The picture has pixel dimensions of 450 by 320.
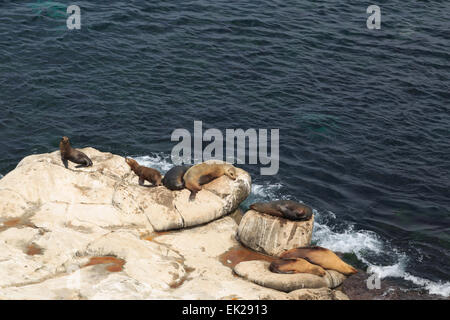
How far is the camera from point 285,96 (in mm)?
29906

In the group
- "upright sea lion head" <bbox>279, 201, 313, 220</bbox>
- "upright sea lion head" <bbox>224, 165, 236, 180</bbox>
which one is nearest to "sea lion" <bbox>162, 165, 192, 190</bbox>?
"upright sea lion head" <bbox>224, 165, 236, 180</bbox>

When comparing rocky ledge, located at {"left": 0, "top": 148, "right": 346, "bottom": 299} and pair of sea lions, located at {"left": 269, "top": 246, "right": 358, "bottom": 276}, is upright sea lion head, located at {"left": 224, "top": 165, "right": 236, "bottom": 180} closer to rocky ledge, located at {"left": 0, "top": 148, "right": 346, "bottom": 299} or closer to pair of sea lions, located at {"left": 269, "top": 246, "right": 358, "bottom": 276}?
rocky ledge, located at {"left": 0, "top": 148, "right": 346, "bottom": 299}

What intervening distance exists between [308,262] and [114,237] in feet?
17.3

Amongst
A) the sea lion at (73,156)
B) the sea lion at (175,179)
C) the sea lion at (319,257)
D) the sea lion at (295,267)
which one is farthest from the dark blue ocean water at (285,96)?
the sea lion at (73,156)

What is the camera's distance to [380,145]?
87.6ft

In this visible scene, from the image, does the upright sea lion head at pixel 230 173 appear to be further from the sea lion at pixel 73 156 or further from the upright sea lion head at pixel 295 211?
the sea lion at pixel 73 156

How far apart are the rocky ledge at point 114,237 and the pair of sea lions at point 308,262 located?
3.45 ft

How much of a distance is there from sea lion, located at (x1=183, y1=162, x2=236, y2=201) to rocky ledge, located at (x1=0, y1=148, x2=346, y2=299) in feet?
0.65

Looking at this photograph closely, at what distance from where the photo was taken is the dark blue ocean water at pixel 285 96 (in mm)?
22859

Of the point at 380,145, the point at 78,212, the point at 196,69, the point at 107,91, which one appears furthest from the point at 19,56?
the point at 380,145

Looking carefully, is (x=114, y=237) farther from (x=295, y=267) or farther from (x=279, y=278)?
(x=295, y=267)
